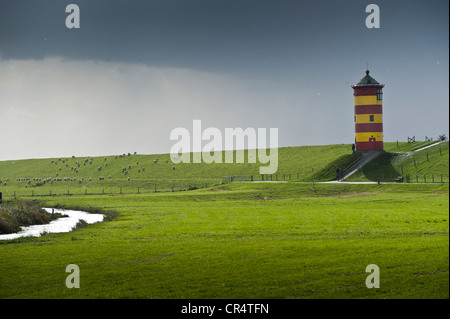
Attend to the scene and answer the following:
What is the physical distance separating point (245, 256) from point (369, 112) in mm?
78820

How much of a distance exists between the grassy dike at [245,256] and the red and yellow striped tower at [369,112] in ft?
149

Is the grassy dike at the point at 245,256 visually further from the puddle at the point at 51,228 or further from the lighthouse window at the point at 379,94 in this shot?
the lighthouse window at the point at 379,94

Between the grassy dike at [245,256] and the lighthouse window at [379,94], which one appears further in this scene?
the lighthouse window at [379,94]

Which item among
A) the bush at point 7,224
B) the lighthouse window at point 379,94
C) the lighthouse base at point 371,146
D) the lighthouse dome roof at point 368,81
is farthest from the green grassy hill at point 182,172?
the bush at point 7,224

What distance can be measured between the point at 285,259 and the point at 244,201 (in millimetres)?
50679

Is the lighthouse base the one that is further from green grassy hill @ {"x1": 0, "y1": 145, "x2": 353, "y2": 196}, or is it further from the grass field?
green grassy hill @ {"x1": 0, "y1": 145, "x2": 353, "y2": 196}

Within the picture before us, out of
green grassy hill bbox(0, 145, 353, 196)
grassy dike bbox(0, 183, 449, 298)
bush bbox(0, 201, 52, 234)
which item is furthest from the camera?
green grassy hill bbox(0, 145, 353, 196)

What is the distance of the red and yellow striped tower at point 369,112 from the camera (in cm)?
10362

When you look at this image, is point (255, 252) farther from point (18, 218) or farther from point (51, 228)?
point (18, 218)

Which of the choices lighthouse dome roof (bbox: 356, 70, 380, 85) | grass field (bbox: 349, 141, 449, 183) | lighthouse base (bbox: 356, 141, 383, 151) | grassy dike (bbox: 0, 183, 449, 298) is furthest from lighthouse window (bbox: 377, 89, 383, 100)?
grassy dike (bbox: 0, 183, 449, 298)

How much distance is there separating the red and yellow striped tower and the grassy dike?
149 feet

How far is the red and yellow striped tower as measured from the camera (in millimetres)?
103625

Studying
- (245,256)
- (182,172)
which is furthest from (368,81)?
(245,256)
